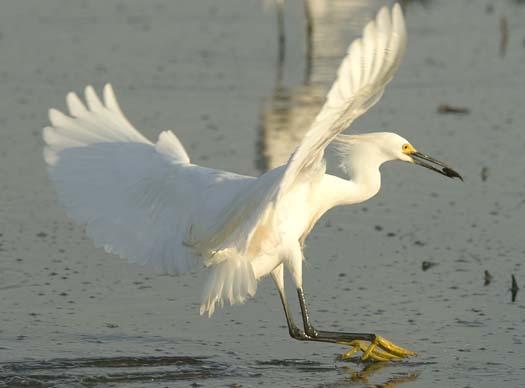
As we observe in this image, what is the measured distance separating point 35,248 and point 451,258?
2896mm

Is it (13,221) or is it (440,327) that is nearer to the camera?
(440,327)

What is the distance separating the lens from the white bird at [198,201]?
6594 mm

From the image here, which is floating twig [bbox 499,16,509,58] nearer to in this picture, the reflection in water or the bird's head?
the reflection in water

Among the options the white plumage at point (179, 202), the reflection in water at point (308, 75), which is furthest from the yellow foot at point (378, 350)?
the reflection in water at point (308, 75)

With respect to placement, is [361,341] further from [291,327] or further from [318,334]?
[291,327]

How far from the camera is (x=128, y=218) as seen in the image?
6.95 meters

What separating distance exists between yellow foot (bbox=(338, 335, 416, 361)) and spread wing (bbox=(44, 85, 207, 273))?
1255 mm

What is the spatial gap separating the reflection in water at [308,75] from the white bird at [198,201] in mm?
3618

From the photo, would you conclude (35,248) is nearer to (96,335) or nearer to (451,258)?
(96,335)

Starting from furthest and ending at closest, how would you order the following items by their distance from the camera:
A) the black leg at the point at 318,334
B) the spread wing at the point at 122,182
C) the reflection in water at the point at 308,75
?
the reflection in water at the point at 308,75 → the black leg at the point at 318,334 → the spread wing at the point at 122,182

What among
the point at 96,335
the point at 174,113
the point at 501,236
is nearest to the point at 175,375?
the point at 96,335

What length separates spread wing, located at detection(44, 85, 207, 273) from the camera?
6793 mm

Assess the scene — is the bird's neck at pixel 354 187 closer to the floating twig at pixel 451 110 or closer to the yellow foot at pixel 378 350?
the yellow foot at pixel 378 350

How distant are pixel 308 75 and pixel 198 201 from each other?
8642 mm
